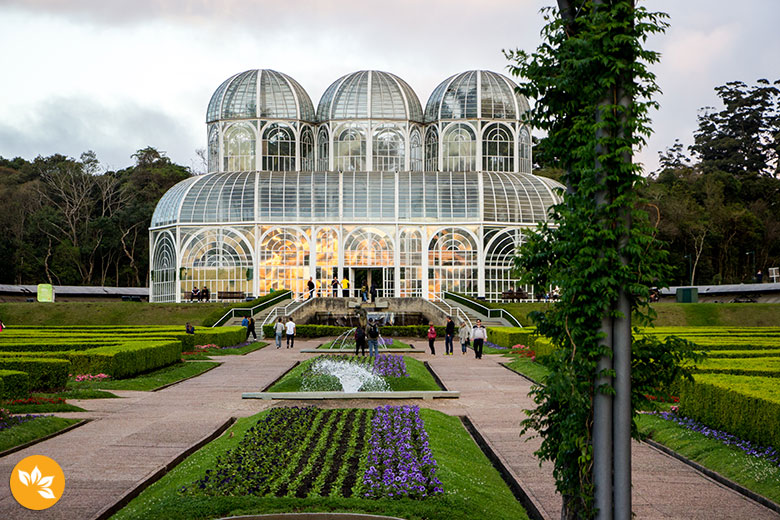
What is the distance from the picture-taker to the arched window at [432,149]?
60772 mm

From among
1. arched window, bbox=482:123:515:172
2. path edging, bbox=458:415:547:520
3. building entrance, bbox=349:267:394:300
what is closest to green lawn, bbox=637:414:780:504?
path edging, bbox=458:415:547:520

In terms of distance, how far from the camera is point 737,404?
41.7 feet

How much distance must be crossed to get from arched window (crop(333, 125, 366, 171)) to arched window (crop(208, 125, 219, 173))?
339 inches

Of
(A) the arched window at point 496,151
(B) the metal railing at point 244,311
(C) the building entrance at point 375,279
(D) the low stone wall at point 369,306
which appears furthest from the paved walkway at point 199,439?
(A) the arched window at point 496,151

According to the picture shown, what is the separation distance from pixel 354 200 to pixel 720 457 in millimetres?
43259

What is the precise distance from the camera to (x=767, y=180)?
3086 inches

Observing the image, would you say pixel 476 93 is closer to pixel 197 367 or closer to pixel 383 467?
pixel 197 367

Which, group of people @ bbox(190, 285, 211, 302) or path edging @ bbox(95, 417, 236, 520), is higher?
group of people @ bbox(190, 285, 211, 302)

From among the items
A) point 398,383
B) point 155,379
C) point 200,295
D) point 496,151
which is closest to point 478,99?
point 496,151

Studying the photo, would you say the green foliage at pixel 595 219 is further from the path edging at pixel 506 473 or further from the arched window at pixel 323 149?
the arched window at pixel 323 149

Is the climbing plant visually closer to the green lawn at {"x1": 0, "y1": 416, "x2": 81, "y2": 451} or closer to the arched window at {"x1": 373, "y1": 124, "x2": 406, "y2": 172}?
the green lawn at {"x1": 0, "y1": 416, "x2": 81, "y2": 451}

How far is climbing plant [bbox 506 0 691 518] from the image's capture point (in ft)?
22.5

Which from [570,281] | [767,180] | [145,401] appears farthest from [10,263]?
[570,281]

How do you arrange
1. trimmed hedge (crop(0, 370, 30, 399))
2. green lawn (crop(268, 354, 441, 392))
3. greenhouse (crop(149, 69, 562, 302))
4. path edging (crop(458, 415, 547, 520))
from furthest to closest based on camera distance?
greenhouse (crop(149, 69, 562, 302)), green lawn (crop(268, 354, 441, 392)), trimmed hedge (crop(0, 370, 30, 399)), path edging (crop(458, 415, 547, 520))
